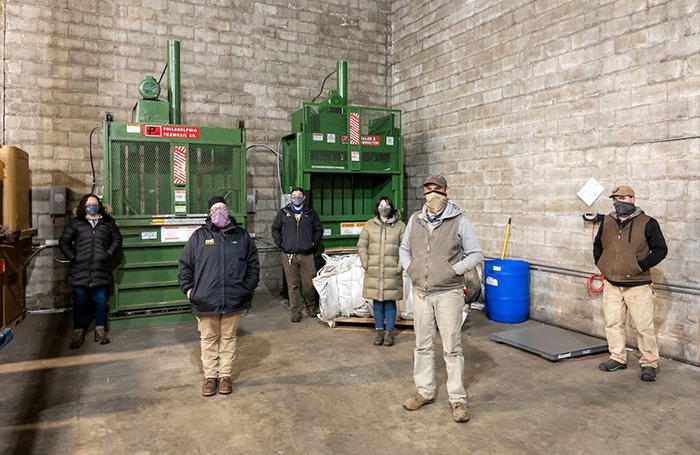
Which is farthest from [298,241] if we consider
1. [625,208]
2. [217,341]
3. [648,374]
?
[648,374]

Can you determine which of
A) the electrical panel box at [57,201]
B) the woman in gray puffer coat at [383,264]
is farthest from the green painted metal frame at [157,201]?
the woman in gray puffer coat at [383,264]

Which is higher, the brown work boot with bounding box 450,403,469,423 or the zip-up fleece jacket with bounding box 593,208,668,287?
the zip-up fleece jacket with bounding box 593,208,668,287

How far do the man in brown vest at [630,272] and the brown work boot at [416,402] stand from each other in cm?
183

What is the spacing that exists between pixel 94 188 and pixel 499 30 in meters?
5.74

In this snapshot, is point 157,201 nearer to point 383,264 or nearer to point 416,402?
point 383,264

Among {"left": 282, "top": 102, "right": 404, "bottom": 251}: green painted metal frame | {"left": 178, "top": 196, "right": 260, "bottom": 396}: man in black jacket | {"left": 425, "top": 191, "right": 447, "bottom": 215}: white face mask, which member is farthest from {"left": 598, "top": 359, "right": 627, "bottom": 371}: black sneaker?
{"left": 282, "top": 102, "right": 404, "bottom": 251}: green painted metal frame

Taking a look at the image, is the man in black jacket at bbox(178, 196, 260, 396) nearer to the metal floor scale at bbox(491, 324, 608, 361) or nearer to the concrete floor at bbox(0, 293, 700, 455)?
the concrete floor at bbox(0, 293, 700, 455)

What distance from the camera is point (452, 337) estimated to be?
347 cm

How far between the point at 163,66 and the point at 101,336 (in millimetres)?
4008

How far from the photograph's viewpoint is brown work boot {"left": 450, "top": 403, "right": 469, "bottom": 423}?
11.3ft

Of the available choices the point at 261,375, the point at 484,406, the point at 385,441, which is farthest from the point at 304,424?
the point at 484,406

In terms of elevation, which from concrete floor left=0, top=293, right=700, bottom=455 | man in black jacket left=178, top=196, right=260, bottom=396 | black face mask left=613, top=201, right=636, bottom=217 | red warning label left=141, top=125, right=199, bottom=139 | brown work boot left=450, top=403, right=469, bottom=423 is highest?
red warning label left=141, top=125, right=199, bottom=139

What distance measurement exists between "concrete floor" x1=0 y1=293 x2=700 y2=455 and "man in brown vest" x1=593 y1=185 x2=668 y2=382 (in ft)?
0.80

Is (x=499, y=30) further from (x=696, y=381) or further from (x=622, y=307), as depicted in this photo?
(x=696, y=381)
